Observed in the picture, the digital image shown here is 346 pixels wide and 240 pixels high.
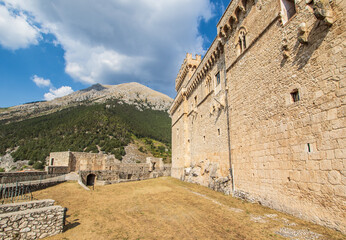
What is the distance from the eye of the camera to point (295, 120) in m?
6.38

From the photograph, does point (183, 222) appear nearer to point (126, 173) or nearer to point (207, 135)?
point (207, 135)

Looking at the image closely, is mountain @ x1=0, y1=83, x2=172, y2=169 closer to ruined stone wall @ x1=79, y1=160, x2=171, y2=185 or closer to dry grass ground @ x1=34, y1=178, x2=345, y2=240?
ruined stone wall @ x1=79, y1=160, x2=171, y2=185

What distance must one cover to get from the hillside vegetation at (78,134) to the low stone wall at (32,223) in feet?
147

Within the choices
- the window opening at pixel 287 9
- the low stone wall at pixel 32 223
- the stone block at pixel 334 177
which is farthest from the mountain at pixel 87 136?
the stone block at pixel 334 177

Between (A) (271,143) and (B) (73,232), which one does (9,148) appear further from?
(A) (271,143)

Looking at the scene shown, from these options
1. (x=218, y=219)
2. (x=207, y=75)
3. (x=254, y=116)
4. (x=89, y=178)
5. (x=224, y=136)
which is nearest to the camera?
(x=218, y=219)

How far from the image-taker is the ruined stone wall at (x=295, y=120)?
5105mm

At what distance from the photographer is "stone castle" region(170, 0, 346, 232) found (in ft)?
16.9

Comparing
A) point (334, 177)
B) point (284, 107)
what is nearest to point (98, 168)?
point (284, 107)

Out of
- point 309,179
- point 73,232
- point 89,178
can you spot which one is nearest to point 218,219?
point 309,179

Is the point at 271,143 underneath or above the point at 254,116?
underneath

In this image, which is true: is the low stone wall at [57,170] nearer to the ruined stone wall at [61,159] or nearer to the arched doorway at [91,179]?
the ruined stone wall at [61,159]

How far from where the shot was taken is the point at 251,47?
9.23 meters

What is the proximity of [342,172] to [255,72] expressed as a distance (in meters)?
5.37
